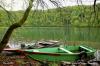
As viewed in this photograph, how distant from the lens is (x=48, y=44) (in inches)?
512

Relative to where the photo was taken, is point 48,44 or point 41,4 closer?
point 41,4

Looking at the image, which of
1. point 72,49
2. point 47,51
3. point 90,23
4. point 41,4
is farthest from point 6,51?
point 90,23

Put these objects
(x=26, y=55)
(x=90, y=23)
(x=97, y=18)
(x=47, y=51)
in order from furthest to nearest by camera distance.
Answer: (x=47, y=51)
(x=26, y=55)
(x=90, y=23)
(x=97, y=18)

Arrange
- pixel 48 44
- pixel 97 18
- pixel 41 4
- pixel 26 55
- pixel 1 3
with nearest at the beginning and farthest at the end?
pixel 97 18 → pixel 41 4 → pixel 1 3 → pixel 26 55 → pixel 48 44

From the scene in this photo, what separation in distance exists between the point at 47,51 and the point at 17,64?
4.30m

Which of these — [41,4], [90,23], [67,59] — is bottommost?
[67,59]

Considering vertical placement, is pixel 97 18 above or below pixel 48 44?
above

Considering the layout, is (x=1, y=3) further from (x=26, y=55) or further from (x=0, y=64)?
(x=26, y=55)

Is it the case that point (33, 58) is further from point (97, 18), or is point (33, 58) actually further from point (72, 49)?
point (97, 18)

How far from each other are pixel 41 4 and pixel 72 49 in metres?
8.83

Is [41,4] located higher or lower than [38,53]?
higher

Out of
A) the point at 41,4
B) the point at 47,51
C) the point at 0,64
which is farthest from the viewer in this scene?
the point at 47,51

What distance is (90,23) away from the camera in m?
3.43

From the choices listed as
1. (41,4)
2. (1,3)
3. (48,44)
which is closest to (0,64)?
(1,3)
